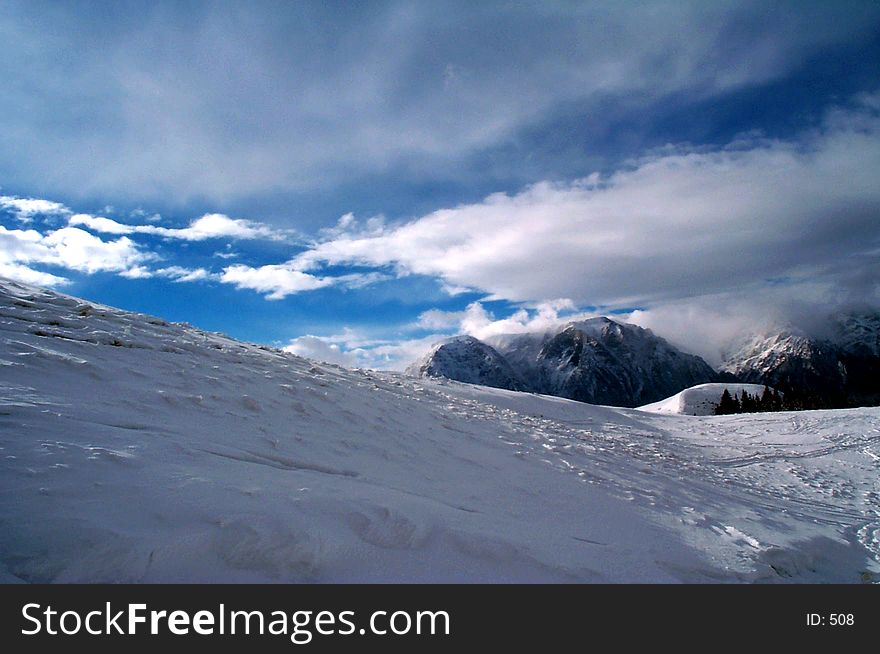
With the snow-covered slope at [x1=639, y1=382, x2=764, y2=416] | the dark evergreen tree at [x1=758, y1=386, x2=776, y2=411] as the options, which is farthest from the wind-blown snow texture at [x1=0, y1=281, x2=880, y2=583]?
the snow-covered slope at [x1=639, y1=382, x2=764, y2=416]

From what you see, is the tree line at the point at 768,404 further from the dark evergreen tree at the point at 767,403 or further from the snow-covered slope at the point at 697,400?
the snow-covered slope at the point at 697,400

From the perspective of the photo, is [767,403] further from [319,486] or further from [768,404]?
[319,486]

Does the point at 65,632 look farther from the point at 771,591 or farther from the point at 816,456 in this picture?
the point at 816,456

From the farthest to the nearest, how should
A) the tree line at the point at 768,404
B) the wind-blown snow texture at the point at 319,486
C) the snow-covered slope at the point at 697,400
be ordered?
the snow-covered slope at the point at 697,400
the tree line at the point at 768,404
the wind-blown snow texture at the point at 319,486

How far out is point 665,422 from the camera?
27.4 meters

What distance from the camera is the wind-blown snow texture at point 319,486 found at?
4414 millimetres

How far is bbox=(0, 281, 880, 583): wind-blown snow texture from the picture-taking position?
14.5ft

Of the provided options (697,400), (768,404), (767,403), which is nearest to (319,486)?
(768,404)

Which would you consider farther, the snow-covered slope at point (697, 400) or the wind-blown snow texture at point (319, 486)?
the snow-covered slope at point (697, 400)

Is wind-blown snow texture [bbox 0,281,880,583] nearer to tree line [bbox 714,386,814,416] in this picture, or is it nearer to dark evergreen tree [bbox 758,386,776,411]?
dark evergreen tree [bbox 758,386,776,411]

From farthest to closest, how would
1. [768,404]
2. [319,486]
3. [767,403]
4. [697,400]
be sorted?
1. [697,400]
2. [767,403]
3. [768,404]
4. [319,486]

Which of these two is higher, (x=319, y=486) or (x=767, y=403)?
(x=319, y=486)

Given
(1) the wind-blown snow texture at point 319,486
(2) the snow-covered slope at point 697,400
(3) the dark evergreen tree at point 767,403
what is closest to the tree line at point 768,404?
(3) the dark evergreen tree at point 767,403

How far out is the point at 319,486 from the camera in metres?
6.43
